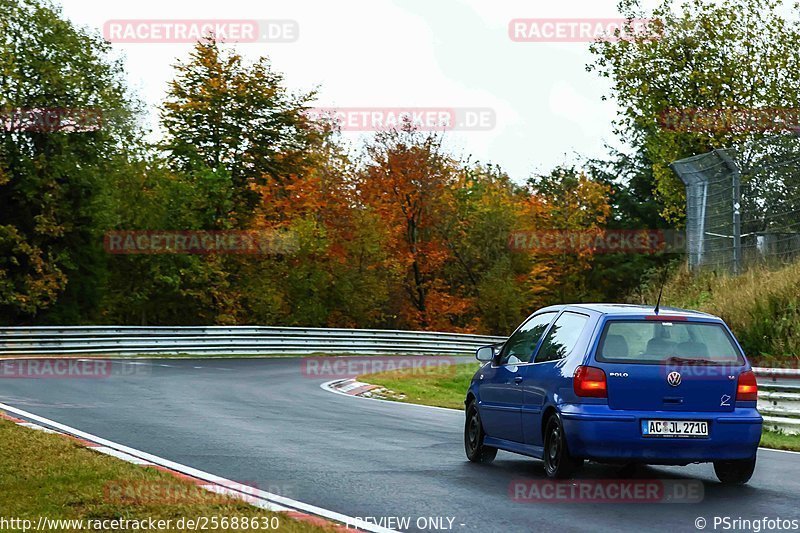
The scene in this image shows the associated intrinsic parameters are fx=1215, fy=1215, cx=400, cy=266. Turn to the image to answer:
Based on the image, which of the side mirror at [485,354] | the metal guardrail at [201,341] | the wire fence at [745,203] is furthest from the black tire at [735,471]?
the metal guardrail at [201,341]

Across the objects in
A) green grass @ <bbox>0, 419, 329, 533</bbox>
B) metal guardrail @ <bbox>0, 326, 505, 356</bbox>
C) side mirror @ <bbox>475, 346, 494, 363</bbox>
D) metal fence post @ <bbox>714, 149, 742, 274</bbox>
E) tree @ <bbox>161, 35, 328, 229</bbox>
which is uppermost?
tree @ <bbox>161, 35, 328, 229</bbox>

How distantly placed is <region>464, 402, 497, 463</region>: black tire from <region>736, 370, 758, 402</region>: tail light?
2.71 m

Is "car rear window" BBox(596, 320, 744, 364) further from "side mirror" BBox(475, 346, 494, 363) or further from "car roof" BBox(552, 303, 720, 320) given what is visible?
"side mirror" BBox(475, 346, 494, 363)

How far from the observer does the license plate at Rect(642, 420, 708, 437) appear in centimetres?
972

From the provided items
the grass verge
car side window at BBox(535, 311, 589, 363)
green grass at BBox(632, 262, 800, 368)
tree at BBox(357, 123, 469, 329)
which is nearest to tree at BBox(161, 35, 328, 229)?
tree at BBox(357, 123, 469, 329)

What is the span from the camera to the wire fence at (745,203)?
70.3ft

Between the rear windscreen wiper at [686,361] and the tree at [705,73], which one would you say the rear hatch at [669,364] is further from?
the tree at [705,73]

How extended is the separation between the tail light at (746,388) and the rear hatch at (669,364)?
0.05 m

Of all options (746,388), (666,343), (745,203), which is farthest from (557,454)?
(745,203)

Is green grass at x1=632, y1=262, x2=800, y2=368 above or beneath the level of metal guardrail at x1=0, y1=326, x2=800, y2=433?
above

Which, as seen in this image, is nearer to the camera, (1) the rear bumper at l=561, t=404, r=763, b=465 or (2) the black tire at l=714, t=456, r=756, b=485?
(1) the rear bumper at l=561, t=404, r=763, b=465

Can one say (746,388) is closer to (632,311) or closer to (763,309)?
(632,311)

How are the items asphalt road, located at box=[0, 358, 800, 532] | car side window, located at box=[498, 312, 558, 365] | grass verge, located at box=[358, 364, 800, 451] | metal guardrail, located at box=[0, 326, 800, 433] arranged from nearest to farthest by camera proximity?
1. asphalt road, located at box=[0, 358, 800, 532]
2. car side window, located at box=[498, 312, 558, 365]
3. grass verge, located at box=[358, 364, 800, 451]
4. metal guardrail, located at box=[0, 326, 800, 433]

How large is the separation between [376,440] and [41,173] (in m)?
32.2
